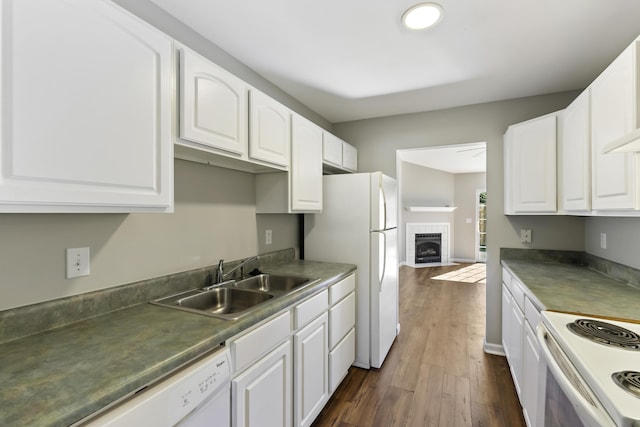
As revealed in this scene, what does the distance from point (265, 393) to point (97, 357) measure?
76 cm

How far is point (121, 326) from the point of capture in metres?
1.20

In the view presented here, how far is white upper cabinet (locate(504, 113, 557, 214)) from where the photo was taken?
2.33m

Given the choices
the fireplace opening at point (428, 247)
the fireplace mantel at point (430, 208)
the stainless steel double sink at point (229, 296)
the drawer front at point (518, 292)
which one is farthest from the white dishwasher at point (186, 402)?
the fireplace opening at point (428, 247)

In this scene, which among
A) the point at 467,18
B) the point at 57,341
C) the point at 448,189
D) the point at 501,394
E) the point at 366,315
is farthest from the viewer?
the point at 448,189

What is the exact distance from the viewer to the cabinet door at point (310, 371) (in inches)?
67.1

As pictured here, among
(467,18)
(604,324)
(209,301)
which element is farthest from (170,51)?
(604,324)

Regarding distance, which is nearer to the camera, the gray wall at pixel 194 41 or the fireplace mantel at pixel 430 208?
the gray wall at pixel 194 41

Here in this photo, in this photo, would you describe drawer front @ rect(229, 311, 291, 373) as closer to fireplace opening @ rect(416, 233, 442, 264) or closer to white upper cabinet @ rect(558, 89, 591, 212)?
white upper cabinet @ rect(558, 89, 591, 212)

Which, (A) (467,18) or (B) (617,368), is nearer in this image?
(B) (617,368)

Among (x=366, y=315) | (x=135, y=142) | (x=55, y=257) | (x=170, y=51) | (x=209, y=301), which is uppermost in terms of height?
(x=170, y=51)

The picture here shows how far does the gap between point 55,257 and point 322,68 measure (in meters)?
2.00

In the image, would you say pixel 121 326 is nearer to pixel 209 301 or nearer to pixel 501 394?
pixel 209 301

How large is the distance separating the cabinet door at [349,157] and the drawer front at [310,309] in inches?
60.7

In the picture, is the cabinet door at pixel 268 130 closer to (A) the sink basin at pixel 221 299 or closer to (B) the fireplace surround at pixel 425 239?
(A) the sink basin at pixel 221 299
